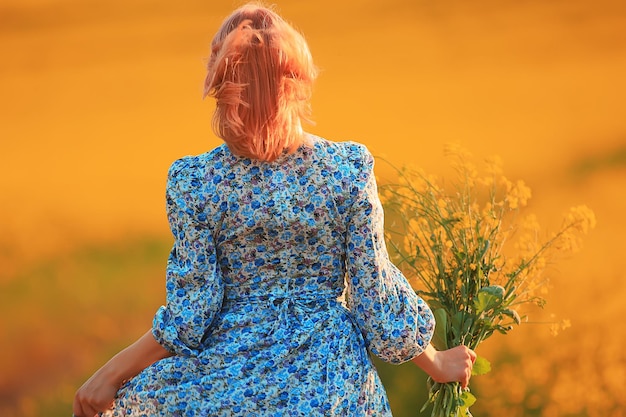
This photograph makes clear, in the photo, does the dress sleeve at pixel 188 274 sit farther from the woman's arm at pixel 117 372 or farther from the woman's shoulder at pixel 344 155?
the woman's shoulder at pixel 344 155

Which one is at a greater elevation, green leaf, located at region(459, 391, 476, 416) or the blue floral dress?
the blue floral dress

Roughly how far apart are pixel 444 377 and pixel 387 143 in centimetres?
194

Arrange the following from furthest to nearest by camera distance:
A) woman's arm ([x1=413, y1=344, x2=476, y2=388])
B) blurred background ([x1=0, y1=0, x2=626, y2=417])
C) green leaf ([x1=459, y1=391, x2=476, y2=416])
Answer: blurred background ([x1=0, y1=0, x2=626, y2=417]) < green leaf ([x1=459, y1=391, x2=476, y2=416]) < woman's arm ([x1=413, y1=344, x2=476, y2=388])

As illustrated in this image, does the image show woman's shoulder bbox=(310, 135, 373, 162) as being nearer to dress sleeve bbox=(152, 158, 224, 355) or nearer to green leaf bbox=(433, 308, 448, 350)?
dress sleeve bbox=(152, 158, 224, 355)

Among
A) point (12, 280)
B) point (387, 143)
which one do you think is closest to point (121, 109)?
point (12, 280)

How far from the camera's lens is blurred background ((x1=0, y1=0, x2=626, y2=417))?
3674 millimetres

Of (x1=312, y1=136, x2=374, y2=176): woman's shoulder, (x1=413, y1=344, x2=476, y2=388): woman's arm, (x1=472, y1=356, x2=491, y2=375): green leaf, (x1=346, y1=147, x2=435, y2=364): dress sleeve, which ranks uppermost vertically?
(x1=312, y1=136, x2=374, y2=176): woman's shoulder

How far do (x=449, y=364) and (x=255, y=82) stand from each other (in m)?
0.70

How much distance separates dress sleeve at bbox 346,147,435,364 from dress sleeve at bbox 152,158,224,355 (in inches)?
9.9

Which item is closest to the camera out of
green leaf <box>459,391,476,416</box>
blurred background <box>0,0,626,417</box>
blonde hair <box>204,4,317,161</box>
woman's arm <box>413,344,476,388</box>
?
blonde hair <box>204,4,317,161</box>

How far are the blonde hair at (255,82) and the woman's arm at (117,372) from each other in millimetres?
393

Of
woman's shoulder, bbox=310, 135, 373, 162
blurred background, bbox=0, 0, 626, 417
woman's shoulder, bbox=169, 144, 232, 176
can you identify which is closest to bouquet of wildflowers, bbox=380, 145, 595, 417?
woman's shoulder, bbox=310, 135, 373, 162

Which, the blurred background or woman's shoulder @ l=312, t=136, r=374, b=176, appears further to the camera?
the blurred background

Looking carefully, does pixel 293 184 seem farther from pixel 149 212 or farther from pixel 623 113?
pixel 623 113
